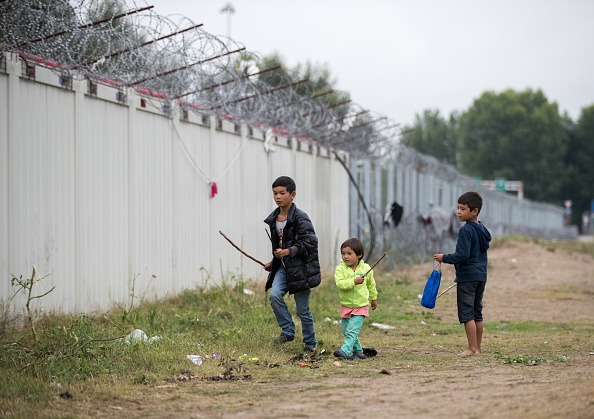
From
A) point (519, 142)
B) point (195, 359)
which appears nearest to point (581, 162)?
point (519, 142)

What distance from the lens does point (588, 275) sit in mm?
16297

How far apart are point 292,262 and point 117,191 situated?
2.54m

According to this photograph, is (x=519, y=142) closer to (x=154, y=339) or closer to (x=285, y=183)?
(x=285, y=183)

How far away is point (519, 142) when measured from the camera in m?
70.7

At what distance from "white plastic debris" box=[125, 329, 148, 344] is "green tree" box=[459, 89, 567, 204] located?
217 ft

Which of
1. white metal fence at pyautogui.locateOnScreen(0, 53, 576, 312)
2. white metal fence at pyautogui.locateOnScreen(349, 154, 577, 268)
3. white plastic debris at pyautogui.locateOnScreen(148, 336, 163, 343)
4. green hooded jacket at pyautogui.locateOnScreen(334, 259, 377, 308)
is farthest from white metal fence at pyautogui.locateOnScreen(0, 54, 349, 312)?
white metal fence at pyautogui.locateOnScreen(349, 154, 577, 268)

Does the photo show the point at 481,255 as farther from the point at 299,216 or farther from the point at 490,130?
the point at 490,130

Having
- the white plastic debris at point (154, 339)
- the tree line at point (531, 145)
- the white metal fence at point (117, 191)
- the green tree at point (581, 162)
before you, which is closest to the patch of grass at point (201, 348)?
the white plastic debris at point (154, 339)

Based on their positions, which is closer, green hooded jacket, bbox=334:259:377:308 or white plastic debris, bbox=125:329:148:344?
white plastic debris, bbox=125:329:148:344

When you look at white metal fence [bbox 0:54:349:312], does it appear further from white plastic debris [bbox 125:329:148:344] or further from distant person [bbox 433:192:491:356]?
distant person [bbox 433:192:491:356]

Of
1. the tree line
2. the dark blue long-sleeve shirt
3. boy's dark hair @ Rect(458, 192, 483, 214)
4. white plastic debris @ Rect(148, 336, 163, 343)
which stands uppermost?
the tree line

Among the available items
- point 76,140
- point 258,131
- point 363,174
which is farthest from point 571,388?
point 363,174

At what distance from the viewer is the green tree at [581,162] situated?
70438 mm

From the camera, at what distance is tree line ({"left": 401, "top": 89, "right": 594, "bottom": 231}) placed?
69375 mm
